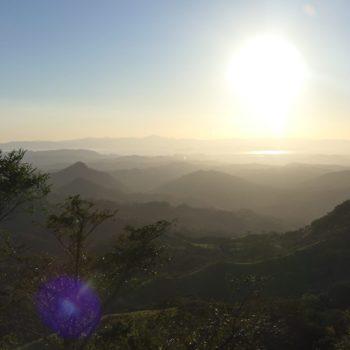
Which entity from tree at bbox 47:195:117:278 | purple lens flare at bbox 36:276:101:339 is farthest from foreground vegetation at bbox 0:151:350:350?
purple lens flare at bbox 36:276:101:339

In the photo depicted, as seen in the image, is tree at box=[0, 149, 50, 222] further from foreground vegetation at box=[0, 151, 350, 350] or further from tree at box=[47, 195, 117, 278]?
tree at box=[47, 195, 117, 278]

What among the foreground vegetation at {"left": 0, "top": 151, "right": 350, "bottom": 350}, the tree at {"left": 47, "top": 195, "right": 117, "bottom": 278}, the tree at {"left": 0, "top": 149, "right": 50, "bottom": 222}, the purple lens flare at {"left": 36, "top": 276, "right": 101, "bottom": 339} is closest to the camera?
the tree at {"left": 47, "top": 195, "right": 117, "bottom": 278}

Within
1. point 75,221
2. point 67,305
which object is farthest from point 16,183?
point 67,305

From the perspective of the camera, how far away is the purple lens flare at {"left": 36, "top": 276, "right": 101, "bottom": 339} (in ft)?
66.7

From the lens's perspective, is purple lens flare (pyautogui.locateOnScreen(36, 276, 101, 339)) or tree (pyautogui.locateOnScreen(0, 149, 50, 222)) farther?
tree (pyautogui.locateOnScreen(0, 149, 50, 222))

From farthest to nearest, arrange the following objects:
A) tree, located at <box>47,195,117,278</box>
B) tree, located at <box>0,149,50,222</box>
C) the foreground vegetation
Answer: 1. tree, located at <box>0,149,50,222</box>
2. the foreground vegetation
3. tree, located at <box>47,195,117,278</box>

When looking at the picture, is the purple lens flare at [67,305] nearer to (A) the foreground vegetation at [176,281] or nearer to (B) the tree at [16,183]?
(A) the foreground vegetation at [176,281]

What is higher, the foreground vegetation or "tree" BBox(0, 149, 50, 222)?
"tree" BBox(0, 149, 50, 222)

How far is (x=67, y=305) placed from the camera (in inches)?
810

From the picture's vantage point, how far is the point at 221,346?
62.2ft

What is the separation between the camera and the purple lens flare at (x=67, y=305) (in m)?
20.3

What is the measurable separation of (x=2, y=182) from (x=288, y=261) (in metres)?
80.4

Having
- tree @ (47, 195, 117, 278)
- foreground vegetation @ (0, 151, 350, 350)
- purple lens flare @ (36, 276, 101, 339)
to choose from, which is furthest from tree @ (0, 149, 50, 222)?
purple lens flare @ (36, 276, 101, 339)

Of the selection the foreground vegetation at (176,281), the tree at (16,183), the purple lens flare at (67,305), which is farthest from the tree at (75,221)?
→ the tree at (16,183)
